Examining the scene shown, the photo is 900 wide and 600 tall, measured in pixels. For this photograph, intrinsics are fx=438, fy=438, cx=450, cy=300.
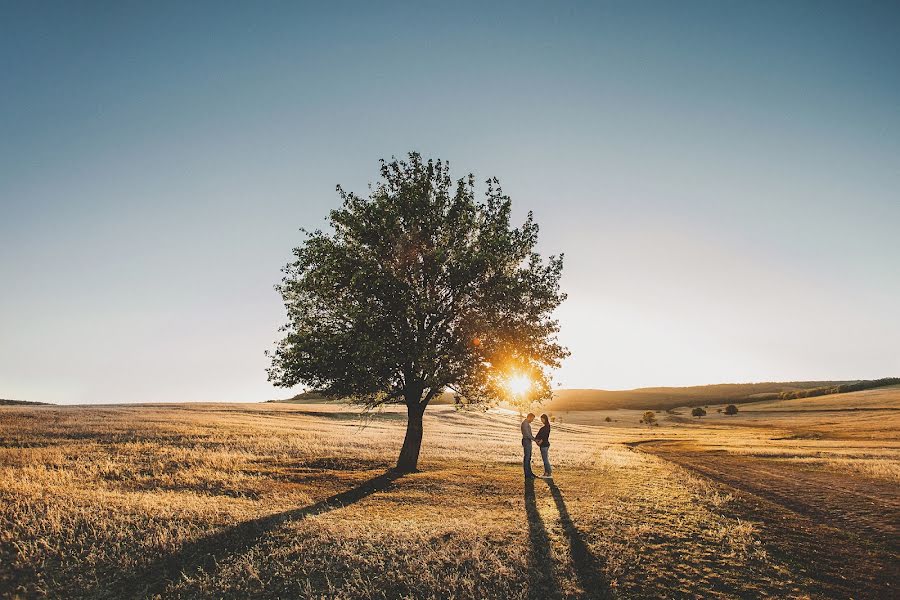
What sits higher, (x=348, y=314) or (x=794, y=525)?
(x=348, y=314)

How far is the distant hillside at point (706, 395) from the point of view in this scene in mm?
131900

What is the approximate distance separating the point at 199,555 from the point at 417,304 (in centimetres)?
1327

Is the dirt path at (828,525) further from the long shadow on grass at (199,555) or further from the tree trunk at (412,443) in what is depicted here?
the tree trunk at (412,443)

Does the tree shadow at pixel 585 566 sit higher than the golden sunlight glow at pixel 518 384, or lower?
lower

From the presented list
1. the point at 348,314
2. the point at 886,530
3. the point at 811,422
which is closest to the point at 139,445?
the point at 348,314

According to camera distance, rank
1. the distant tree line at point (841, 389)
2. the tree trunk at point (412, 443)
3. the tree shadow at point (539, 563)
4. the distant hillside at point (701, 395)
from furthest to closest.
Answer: the distant hillside at point (701, 395)
the distant tree line at point (841, 389)
the tree trunk at point (412, 443)
the tree shadow at point (539, 563)

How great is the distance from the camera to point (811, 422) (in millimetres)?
78375

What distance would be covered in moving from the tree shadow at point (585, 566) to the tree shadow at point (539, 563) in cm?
59

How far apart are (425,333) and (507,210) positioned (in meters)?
8.14

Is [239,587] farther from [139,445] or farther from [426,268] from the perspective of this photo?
[139,445]

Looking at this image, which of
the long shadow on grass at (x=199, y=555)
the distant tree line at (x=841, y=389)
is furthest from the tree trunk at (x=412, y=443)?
the distant tree line at (x=841, y=389)

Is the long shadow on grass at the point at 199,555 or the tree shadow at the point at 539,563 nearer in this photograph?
the tree shadow at the point at 539,563

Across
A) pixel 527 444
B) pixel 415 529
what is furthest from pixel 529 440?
pixel 415 529

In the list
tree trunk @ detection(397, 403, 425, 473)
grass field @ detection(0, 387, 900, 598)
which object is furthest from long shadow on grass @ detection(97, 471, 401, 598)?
tree trunk @ detection(397, 403, 425, 473)
